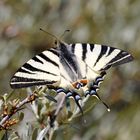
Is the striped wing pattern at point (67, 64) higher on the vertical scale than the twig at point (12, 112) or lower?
A: higher

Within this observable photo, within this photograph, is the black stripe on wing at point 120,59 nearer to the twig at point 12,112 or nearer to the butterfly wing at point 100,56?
the butterfly wing at point 100,56

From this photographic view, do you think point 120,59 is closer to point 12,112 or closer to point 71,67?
point 71,67

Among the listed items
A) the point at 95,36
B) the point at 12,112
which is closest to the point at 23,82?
the point at 12,112

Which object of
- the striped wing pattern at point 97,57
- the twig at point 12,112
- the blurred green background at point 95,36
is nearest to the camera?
the twig at point 12,112

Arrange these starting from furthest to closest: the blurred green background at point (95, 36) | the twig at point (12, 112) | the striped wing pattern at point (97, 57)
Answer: the blurred green background at point (95, 36) → the striped wing pattern at point (97, 57) → the twig at point (12, 112)

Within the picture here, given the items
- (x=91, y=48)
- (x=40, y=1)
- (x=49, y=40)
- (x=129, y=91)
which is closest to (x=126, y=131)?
(x=129, y=91)

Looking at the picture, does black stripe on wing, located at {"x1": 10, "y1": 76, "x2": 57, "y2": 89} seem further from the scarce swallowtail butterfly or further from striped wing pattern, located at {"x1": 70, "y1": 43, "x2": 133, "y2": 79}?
striped wing pattern, located at {"x1": 70, "y1": 43, "x2": 133, "y2": 79}

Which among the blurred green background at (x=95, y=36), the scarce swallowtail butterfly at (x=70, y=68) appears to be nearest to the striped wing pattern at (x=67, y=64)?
the scarce swallowtail butterfly at (x=70, y=68)

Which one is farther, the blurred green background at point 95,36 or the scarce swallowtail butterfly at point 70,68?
the blurred green background at point 95,36
